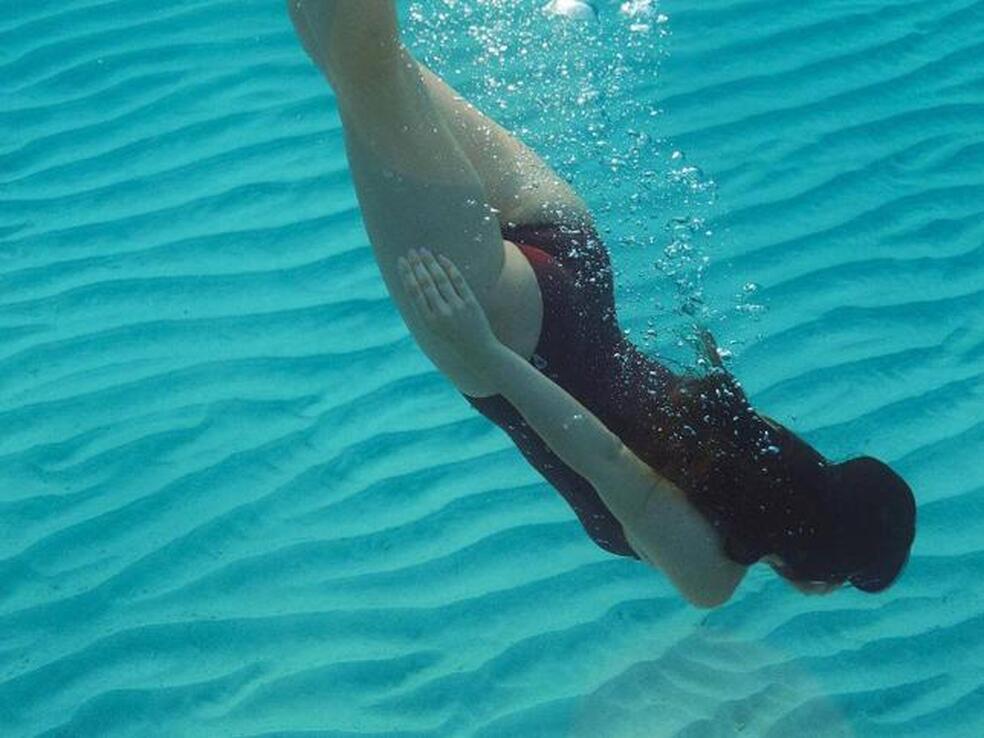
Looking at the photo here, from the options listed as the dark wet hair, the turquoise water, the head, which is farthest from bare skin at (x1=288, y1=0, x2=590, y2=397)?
the turquoise water


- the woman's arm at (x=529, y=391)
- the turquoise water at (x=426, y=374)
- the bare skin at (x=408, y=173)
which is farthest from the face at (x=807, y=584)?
the turquoise water at (x=426, y=374)

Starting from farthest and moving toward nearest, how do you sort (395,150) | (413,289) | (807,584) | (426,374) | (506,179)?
(426,374) < (506,179) < (807,584) < (413,289) < (395,150)

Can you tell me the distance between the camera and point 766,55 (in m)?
6.60

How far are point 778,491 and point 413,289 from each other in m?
0.98

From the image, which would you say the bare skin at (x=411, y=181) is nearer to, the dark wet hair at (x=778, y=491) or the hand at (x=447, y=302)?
the hand at (x=447, y=302)

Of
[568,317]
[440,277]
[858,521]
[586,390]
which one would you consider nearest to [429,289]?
[440,277]

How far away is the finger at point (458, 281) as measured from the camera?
9.30ft

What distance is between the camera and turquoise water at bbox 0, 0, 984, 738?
13.6 feet

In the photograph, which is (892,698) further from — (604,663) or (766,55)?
(766,55)

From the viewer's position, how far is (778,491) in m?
2.88

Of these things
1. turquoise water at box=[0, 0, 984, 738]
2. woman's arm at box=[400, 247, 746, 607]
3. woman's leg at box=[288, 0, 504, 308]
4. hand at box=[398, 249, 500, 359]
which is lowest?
turquoise water at box=[0, 0, 984, 738]

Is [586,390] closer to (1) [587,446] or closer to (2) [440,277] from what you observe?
(1) [587,446]

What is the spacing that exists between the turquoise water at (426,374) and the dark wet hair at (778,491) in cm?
132

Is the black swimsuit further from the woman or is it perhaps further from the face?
the face
